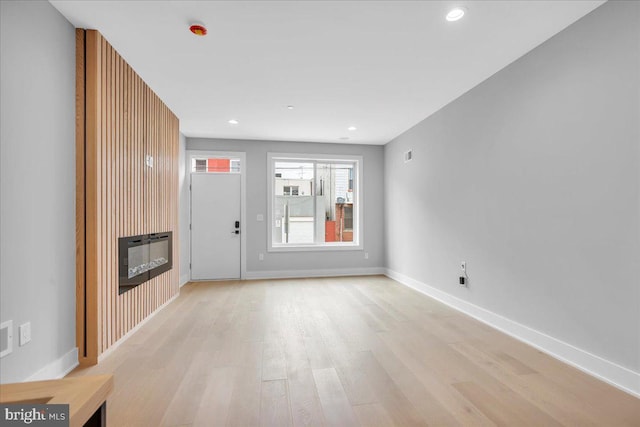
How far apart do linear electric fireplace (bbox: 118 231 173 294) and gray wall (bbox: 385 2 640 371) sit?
3531mm

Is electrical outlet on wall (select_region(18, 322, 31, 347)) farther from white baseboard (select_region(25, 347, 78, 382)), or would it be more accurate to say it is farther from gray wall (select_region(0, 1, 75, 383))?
white baseboard (select_region(25, 347, 78, 382))

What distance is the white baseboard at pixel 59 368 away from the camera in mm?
1965

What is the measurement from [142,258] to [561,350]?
386cm

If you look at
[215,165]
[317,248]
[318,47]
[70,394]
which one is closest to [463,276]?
[317,248]

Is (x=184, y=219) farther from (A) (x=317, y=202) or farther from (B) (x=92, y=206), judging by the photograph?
(B) (x=92, y=206)

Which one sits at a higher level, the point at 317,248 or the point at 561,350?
the point at 317,248

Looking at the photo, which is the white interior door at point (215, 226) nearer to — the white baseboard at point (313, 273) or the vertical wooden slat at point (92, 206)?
the white baseboard at point (313, 273)

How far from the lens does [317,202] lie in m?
6.09

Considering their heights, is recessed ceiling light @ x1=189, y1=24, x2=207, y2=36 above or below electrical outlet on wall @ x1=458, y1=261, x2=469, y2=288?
above

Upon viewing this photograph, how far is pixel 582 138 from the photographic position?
2305mm

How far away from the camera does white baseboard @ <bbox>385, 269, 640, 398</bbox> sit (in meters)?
2.01

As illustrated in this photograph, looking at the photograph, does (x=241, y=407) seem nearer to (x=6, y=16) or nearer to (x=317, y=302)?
(x=317, y=302)

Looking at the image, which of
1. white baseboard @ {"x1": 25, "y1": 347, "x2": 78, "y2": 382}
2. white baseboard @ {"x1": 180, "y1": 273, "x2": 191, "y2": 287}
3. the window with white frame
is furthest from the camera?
the window with white frame

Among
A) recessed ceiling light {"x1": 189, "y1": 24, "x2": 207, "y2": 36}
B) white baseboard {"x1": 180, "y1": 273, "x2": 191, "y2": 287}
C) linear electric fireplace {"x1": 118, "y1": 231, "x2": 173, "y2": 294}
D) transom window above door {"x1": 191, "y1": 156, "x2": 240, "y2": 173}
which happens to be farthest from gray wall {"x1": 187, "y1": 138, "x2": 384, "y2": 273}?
recessed ceiling light {"x1": 189, "y1": 24, "x2": 207, "y2": 36}
